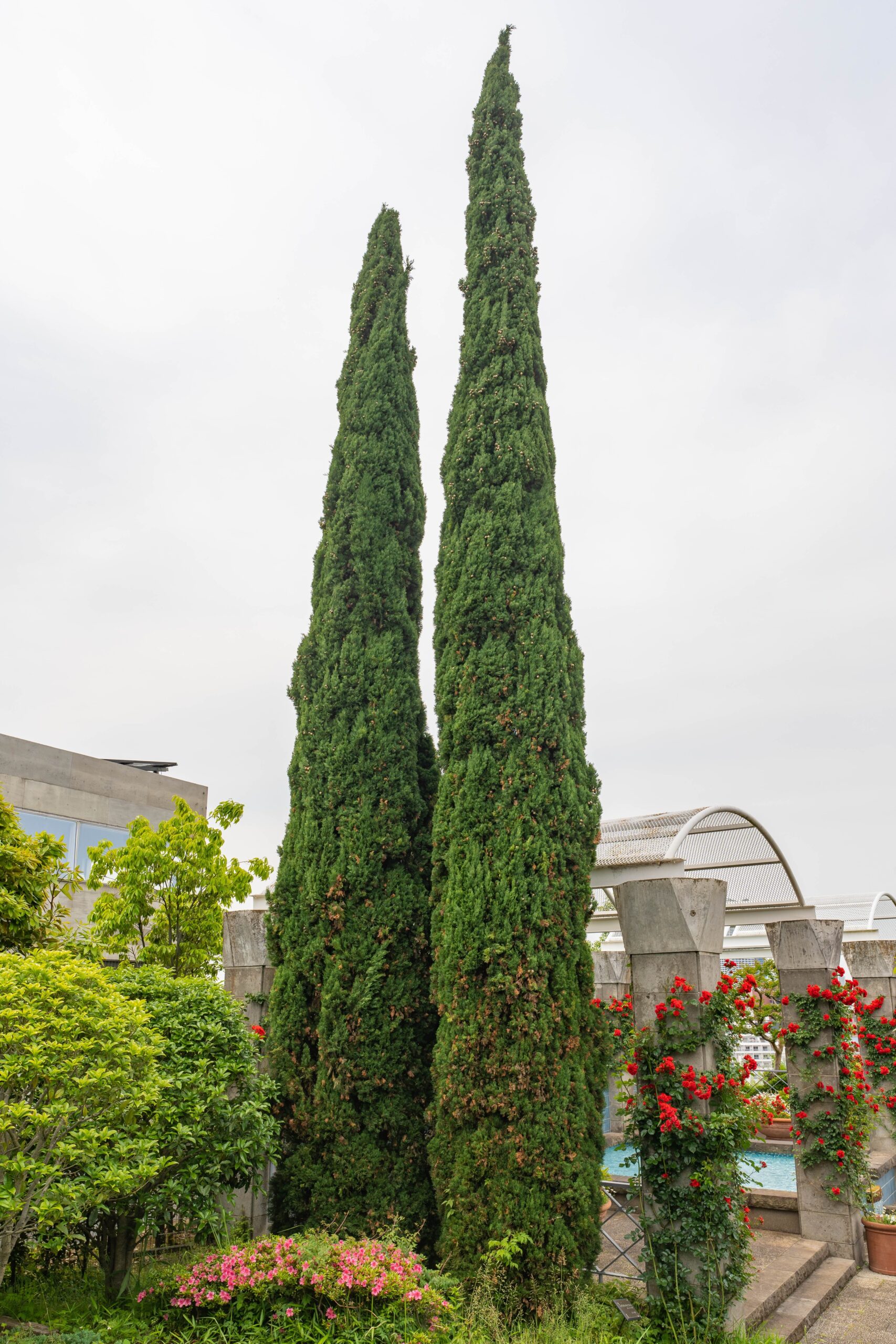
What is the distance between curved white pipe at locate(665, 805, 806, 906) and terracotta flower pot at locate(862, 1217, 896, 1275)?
405cm

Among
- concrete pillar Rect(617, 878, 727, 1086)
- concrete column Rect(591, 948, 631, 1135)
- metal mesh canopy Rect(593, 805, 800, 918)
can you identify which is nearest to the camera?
concrete pillar Rect(617, 878, 727, 1086)

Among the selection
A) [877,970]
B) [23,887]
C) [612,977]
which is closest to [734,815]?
[612,977]

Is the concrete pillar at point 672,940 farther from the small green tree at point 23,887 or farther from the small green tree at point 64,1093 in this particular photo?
the small green tree at point 23,887

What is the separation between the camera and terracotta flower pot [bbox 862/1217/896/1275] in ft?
22.7

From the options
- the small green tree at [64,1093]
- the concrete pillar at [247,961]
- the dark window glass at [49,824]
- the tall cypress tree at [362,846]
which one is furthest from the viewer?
the dark window glass at [49,824]

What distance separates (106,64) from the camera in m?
6.76

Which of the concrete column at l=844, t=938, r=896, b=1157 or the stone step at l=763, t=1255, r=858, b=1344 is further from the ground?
the concrete column at l=844, t=938, r=896, b=1157

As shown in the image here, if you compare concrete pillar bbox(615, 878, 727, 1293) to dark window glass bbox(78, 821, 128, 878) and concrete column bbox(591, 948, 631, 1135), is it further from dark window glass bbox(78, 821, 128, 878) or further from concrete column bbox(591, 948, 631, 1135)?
dark window glass bbox(78, 821, 128, 878)

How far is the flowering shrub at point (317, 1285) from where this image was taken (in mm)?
4422

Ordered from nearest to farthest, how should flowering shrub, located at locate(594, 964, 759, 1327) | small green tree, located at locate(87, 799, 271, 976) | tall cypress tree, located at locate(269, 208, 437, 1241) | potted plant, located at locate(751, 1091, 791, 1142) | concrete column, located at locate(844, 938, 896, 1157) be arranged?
flowering shrub, located at locate(594, 964, 759, 1327), tall cypress tree, located at locate(269, 208, 437, 1241), concrete column, located at locate(844, 938, 896, 1157), small green tree, located at locate(87, 799, 271, 976), potted plant, located at locate(751, 1091, 791, 1142)

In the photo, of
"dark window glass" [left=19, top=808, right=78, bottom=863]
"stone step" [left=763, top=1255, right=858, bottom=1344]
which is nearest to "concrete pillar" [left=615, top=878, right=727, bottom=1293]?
"stone step" [left=763, top=1255, right=858, bottom=1344]

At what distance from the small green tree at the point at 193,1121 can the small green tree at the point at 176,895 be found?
4681mm

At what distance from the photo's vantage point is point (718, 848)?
13.0 m

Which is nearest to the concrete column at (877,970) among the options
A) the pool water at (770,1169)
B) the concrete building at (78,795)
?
the pool water at (770,1169)
